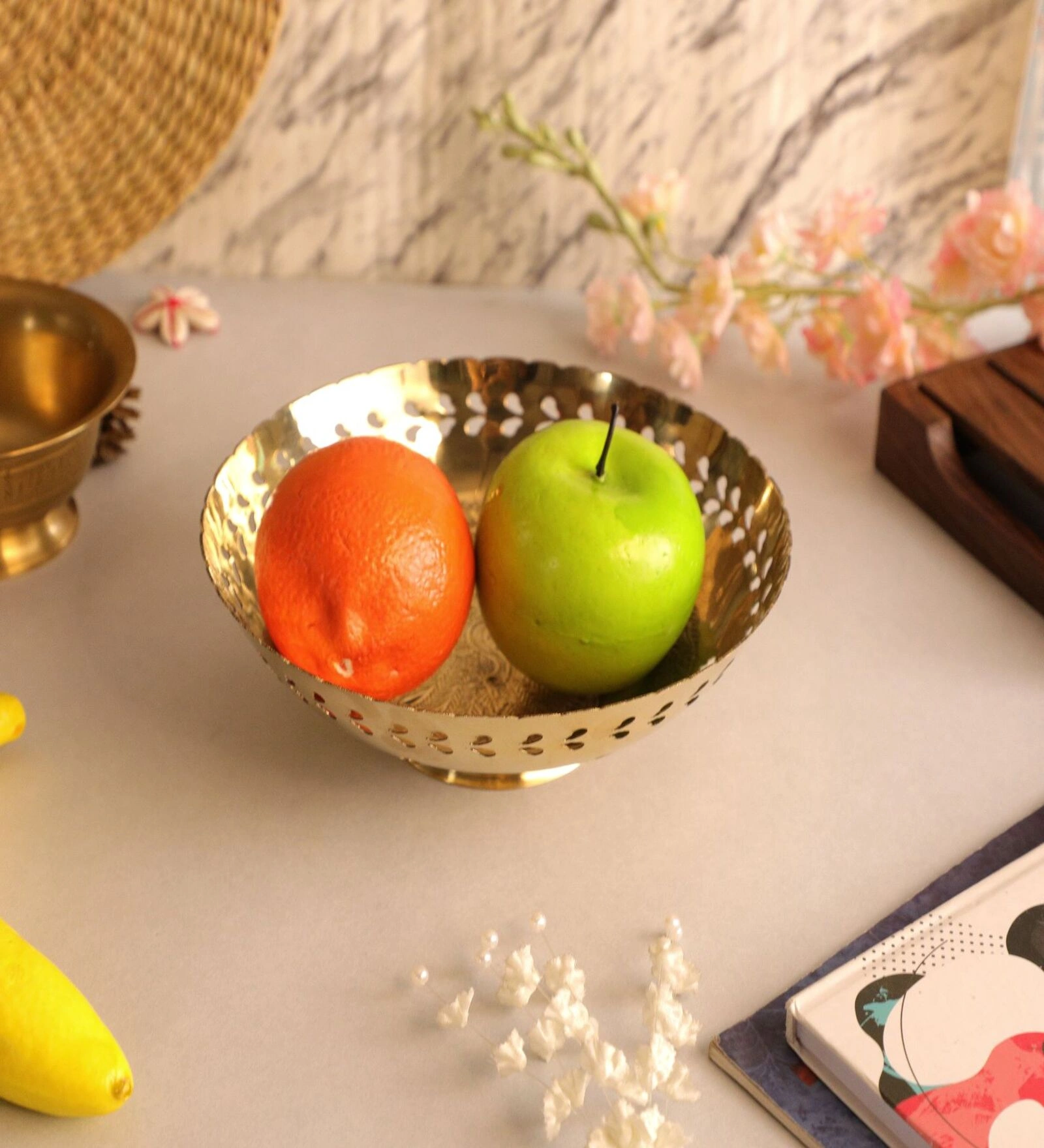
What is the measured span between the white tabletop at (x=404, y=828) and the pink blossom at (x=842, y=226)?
0.19 meters

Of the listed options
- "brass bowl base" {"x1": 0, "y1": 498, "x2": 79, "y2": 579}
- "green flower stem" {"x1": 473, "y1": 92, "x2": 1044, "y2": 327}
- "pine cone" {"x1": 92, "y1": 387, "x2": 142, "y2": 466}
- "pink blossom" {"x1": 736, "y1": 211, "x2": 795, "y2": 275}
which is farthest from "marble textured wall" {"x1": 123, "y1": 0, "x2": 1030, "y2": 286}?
"brass bowl base" {"x1": 0, "y1": 498, "x2": 79, "y2": 579}

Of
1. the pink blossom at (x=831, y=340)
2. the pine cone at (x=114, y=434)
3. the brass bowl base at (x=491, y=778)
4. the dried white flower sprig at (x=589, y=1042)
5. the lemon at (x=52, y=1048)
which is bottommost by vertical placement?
the pine cone at (x=114, y=434)

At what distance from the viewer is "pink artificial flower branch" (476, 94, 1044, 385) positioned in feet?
2.95

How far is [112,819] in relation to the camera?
67cm

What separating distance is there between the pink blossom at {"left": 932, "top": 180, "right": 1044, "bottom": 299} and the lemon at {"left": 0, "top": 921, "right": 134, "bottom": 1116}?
74cm

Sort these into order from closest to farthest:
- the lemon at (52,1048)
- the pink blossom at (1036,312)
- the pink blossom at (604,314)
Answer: the lemon at (52,1048), the pink blossom at (1036,312), the pink blossom at (604,314)

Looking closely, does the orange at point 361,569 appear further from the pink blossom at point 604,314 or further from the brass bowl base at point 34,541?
the pink blossom at point 604,314

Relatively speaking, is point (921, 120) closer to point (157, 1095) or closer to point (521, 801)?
point (521, 801)

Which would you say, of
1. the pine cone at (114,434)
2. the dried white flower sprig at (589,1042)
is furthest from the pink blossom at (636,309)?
the dried white flower sprig at (589,1042)

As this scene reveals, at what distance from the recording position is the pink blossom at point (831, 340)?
0.96 m

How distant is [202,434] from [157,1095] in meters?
0.50

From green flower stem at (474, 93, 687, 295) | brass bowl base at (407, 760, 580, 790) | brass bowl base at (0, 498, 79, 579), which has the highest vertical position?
green flower stem at (474, 93, 687, 295)

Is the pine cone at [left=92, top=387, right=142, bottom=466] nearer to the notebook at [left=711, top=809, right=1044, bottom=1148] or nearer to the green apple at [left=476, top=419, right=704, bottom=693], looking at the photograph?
the green apple at [left=476, top=419, right=704, bottom=693]

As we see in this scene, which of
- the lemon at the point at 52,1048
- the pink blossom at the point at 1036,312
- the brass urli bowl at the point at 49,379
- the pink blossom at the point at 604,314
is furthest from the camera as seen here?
the pink blossom at the point at 604,314
